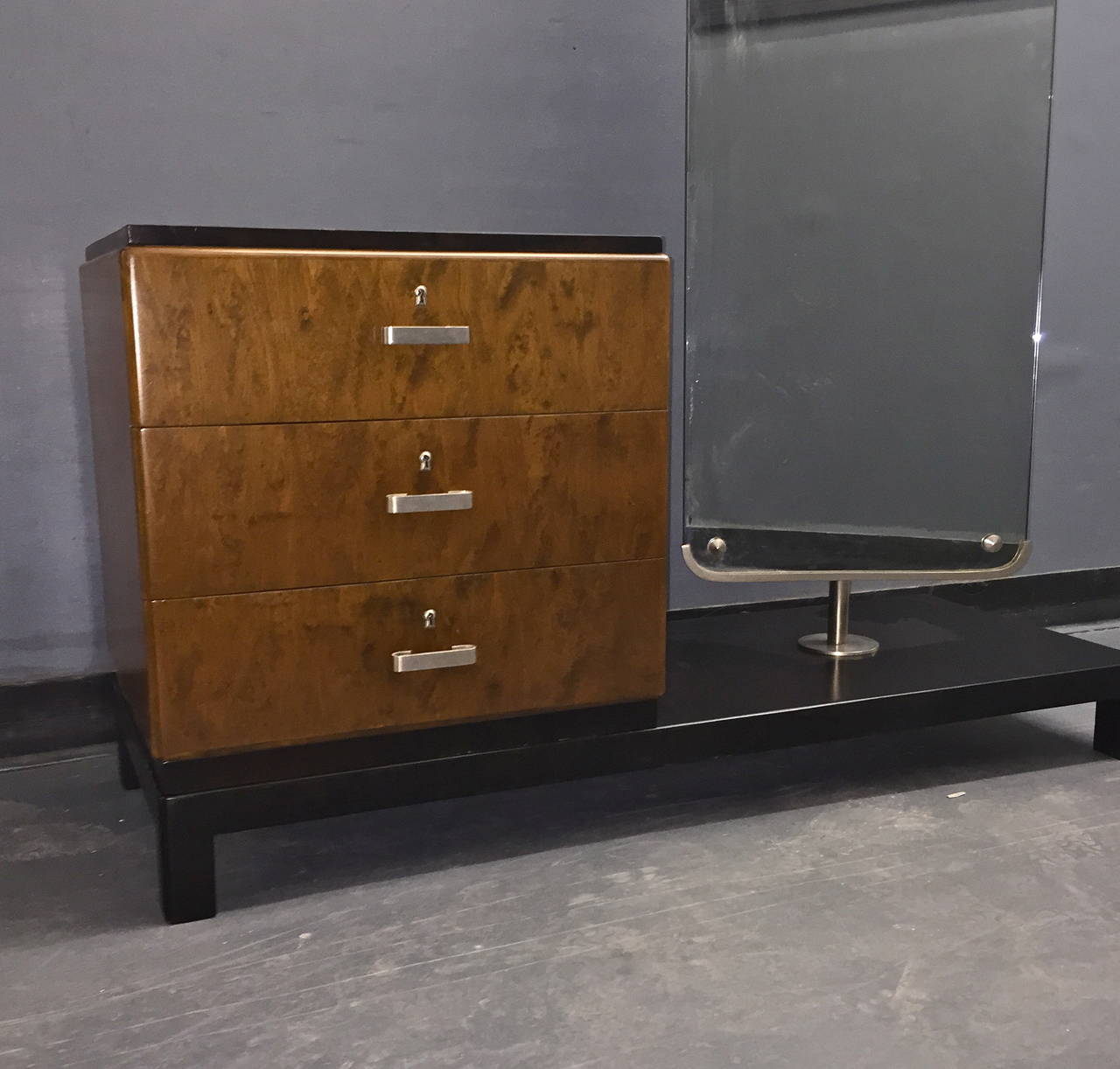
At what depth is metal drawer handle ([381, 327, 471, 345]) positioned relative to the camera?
1142 millimetres

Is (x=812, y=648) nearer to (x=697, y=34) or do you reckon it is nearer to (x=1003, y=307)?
(x=1003, y=307)

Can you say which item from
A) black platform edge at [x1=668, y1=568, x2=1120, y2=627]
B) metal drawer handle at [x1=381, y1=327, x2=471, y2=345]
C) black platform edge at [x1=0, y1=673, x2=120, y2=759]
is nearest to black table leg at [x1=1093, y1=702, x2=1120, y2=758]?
black platform edge at [x1=668, y1=568, x2=1120, y2=627]

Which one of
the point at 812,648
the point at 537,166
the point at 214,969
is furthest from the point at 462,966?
the point at 537,166

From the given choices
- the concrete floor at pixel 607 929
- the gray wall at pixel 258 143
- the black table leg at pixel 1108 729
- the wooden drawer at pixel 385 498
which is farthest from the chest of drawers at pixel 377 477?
the black table leg at pixel 1108 729

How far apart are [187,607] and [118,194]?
2.35 ft

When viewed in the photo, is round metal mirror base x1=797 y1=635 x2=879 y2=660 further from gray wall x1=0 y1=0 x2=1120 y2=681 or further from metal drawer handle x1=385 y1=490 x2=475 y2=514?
metal drawer handle x1=385 y1=490 x2=475 y2=514

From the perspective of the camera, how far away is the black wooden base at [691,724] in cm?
116

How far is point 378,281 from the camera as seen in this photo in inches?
44.7

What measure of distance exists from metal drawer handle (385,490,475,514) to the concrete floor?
39 cm

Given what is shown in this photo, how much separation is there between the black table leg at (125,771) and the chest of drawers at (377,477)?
22 centimetres

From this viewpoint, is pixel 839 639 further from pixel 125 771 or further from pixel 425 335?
pixel 125 771

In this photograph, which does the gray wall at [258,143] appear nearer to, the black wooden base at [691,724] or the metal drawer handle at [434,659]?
the black wooden base at [691,724]

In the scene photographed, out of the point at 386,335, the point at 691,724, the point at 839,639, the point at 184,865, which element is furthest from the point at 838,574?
the point at 184,865

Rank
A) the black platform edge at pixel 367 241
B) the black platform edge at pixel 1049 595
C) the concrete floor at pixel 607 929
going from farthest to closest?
the black platform edge at pixel 1049 595
the black platform edge at pixel 367 241
the concrete floor at pixel 607 929
